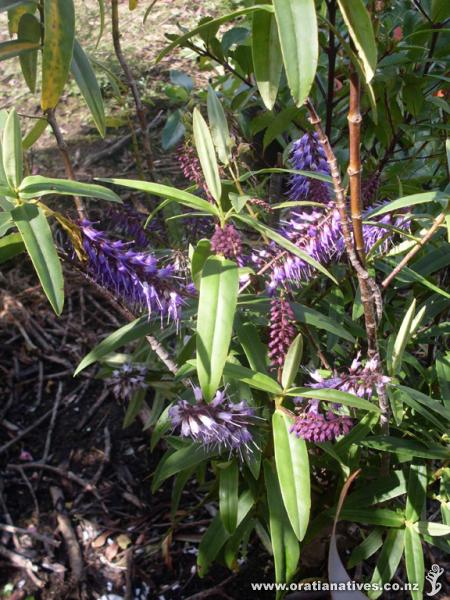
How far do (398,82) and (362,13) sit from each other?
1086mm

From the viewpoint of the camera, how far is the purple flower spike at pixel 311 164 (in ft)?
5.31

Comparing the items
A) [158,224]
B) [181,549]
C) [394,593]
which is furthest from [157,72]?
[394,593]

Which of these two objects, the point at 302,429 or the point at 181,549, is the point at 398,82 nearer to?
the point at 302,429

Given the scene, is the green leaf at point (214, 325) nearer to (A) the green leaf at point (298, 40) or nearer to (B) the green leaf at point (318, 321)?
(A) the green leaf at point (298, 40)

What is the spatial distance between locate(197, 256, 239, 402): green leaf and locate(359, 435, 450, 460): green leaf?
2.12ft

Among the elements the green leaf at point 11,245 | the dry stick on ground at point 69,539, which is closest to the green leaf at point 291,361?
the green leaf at point 11,245

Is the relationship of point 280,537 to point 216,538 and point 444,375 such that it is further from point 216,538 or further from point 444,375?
point 444,375

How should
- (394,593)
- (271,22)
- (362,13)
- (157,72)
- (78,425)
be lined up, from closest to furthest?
(362,13) → (271,22) → (394,593) → (78,425) → (157,72)

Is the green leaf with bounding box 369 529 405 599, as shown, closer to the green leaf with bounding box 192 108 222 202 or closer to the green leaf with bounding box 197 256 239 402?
the green leaf with bounding box 197 256 239 402

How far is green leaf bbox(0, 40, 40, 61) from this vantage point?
137 centimetres

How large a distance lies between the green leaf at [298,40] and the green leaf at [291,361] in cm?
50

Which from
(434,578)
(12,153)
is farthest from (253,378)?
(434,578)

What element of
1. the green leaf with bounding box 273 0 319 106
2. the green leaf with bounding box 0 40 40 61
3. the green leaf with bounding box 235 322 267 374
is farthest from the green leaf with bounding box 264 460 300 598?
the green leaf with bounding box 0 40 40 61

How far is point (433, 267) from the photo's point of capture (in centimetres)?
172
